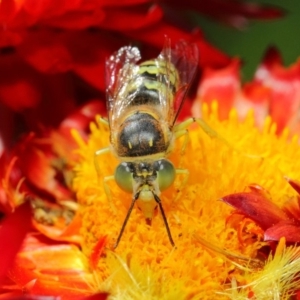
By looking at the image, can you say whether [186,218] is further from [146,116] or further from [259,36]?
[259,36]

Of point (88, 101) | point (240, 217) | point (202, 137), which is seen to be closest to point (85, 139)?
point (88, 101)

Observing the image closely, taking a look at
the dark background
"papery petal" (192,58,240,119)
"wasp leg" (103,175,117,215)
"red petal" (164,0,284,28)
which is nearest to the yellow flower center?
"wasp leg" (103,175,117,215)

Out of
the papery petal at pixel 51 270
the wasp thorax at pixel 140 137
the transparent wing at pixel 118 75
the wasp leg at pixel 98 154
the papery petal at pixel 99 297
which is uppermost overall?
the transparent wing at pixel 118 75

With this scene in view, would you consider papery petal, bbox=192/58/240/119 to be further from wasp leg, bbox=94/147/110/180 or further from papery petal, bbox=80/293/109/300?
papery petal, bbox=80/293/109/300

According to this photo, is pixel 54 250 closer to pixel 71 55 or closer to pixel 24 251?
pixel 24 251

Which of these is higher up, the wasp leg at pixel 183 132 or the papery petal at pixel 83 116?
the wasp leg at pixel 183 132

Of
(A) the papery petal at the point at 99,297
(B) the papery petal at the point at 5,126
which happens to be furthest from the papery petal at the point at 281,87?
(A) the papery petal at the point at 99,297

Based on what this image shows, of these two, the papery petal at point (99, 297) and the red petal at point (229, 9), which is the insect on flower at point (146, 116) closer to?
the papery petal at point (99, 297)
